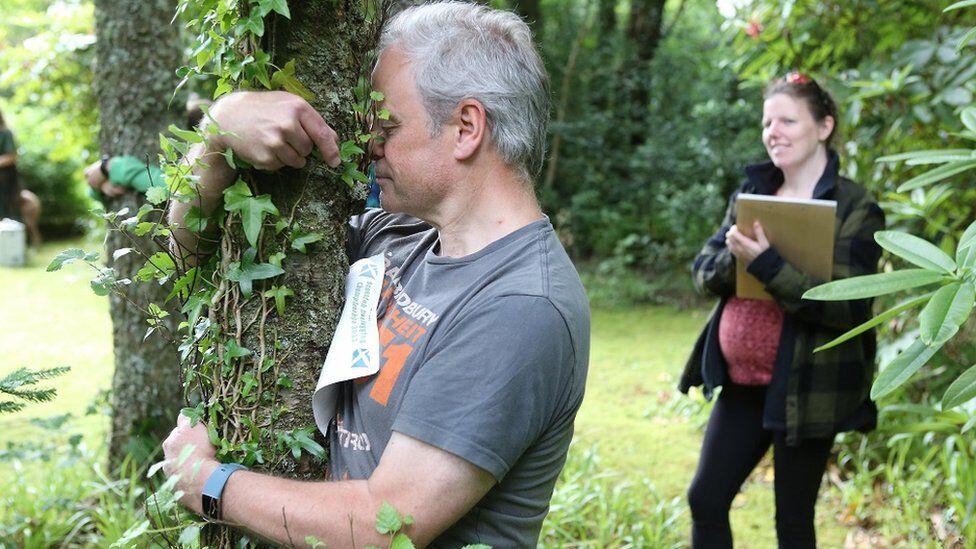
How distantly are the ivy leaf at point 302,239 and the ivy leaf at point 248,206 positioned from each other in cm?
7

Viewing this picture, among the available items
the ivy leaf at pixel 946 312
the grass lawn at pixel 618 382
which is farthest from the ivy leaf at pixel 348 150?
the ivy leaf at pixel 946 312

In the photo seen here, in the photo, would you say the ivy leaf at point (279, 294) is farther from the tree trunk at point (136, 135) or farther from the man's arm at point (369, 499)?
the tree trunk at point (136, 135)

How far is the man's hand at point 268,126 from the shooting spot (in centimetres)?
138

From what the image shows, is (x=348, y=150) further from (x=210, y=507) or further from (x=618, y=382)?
(x=618, y=382)

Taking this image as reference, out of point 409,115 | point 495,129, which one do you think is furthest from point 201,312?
point 495,129

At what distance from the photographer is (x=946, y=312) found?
1.46 m

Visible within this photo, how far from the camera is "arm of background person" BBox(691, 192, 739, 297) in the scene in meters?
3.07

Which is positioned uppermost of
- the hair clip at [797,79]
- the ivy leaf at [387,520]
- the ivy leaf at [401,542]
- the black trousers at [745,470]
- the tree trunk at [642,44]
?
the tree trunk at [642,44]

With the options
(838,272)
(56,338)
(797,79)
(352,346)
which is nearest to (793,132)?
(797,79)

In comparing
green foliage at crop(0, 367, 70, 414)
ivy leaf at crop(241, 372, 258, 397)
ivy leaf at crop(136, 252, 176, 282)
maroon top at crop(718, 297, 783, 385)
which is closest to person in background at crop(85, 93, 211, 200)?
green foliage at crop(0, 367, 70, 414)

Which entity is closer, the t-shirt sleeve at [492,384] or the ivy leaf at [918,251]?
the t-shirt sleeve at [492,384]

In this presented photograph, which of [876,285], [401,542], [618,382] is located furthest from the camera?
[618,382]

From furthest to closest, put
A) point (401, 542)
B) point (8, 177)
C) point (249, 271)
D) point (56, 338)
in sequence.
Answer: point (8, 177), point (56, 338), point (249, 271), point (401, 542)

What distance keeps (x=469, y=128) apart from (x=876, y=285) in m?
0.80
